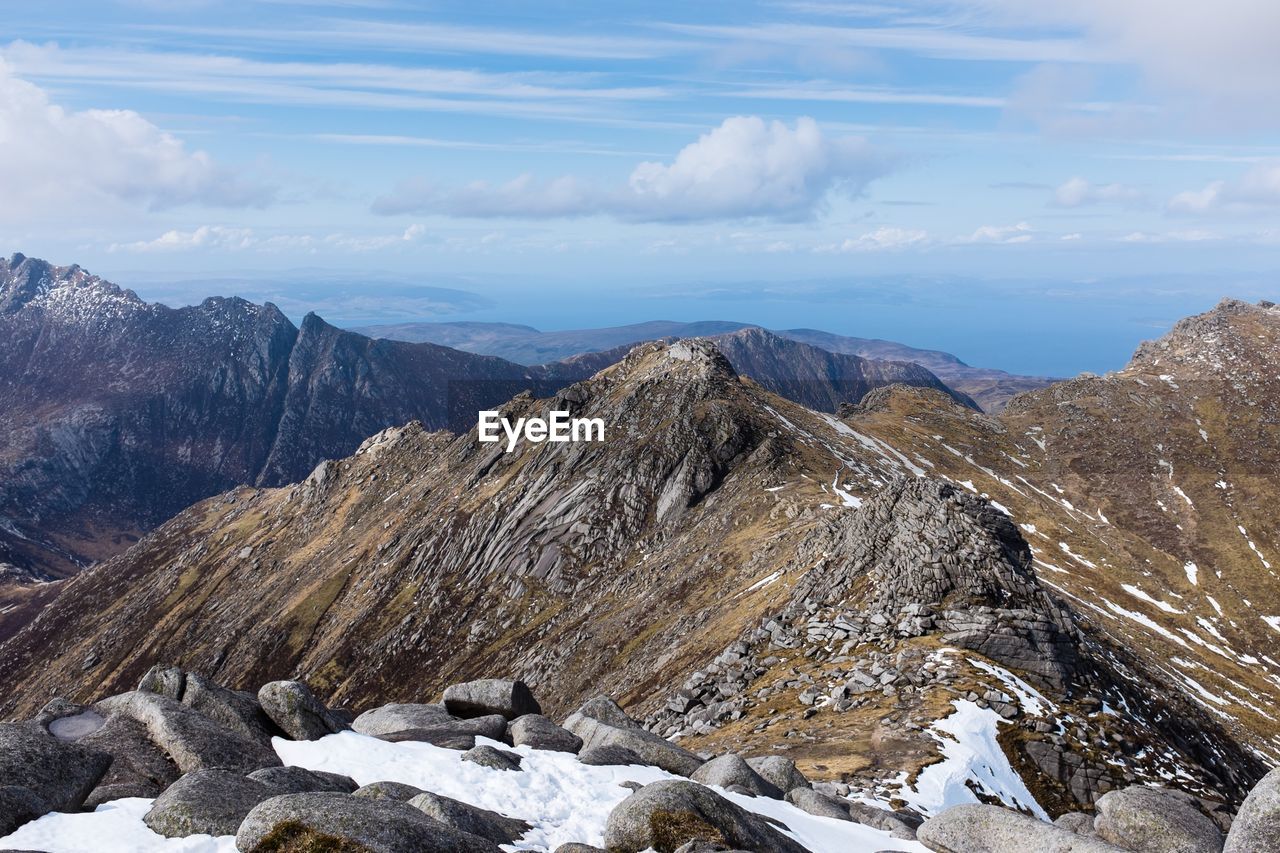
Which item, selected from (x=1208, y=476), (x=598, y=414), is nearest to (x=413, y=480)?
(x=598, y=414)

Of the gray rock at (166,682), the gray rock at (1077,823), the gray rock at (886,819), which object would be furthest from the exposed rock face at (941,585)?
the gray rock at (166,682)

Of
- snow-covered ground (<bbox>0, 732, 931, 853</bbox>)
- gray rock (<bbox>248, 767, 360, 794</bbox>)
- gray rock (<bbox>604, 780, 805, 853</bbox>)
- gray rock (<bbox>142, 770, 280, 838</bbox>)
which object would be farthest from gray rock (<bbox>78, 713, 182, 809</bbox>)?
gray rock (<bbox>604, 780, 805, 853</bbox>)

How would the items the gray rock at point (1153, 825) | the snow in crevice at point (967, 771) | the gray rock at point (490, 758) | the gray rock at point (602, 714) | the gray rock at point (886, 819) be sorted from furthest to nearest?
the gray rock at point (602, 714), the snow in crevice at point (967, 771), the gray rock at point (886, 819), the gray rock at point (490, 758), the gray rock at point (1153, 825)

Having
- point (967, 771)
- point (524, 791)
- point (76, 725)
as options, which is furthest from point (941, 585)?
point (76, 725)

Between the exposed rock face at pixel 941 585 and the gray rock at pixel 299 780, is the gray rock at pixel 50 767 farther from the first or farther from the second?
the exposed rock face at pixel 941 585

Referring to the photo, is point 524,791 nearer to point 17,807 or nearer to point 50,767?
point 50,767

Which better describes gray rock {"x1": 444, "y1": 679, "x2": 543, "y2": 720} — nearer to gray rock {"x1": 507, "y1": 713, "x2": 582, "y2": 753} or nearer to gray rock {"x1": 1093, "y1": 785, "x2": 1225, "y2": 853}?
gray rock {"x1": 507, "y1": 713, "x2": 582, "y2": 753}
